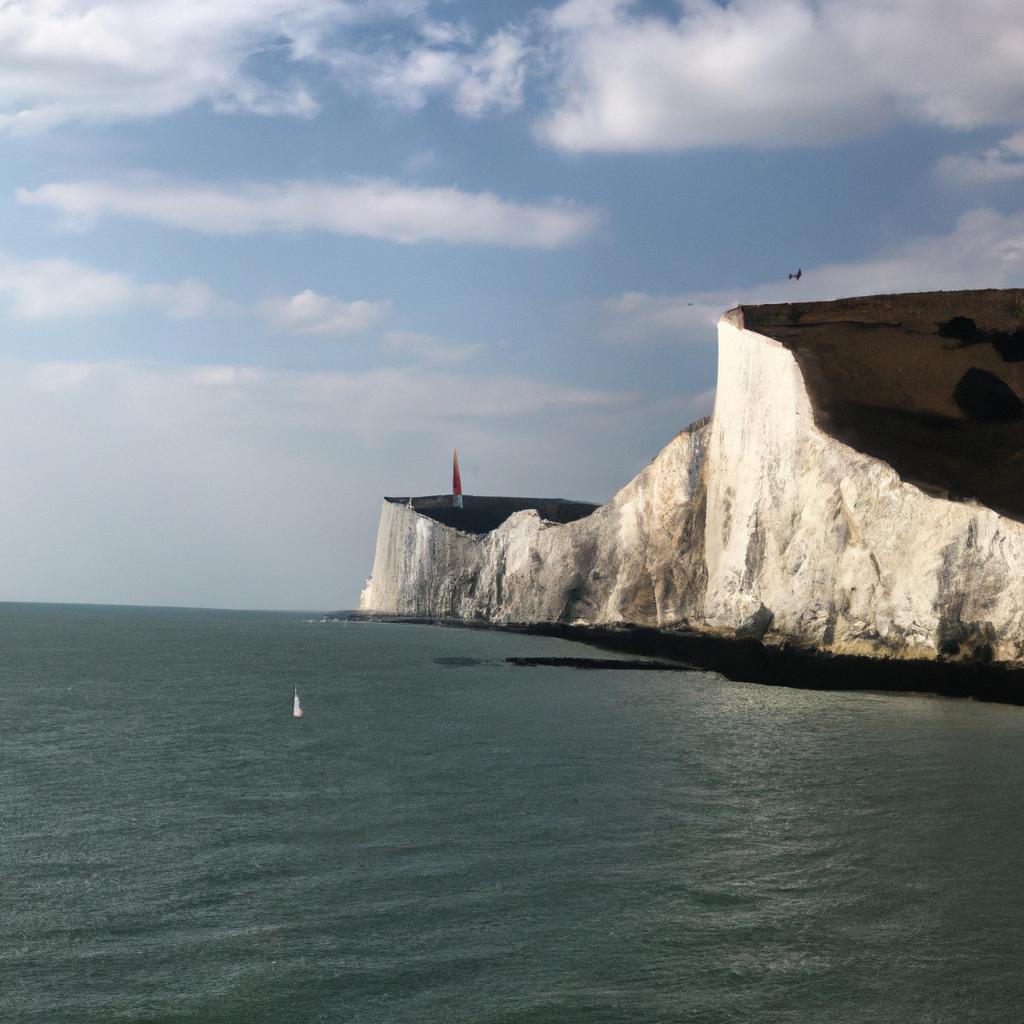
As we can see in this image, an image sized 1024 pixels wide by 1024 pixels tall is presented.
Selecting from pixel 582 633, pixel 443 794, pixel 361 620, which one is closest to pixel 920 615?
pixel 443 794

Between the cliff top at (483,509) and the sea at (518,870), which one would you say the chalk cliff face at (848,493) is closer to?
the sea at (518,870)

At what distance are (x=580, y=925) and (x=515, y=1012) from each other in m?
2.05

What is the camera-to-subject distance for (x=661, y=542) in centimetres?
5750

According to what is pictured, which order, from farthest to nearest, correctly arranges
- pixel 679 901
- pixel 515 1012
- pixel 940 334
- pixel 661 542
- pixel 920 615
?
pixel 661 542 → pixel 940 334 → pixel 920 615 → pixel 679 901 → pixel 515 1012

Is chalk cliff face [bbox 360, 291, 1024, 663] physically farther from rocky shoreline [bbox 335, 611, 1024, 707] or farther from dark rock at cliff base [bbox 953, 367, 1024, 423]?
rocky shoreline [bbox 335, 611, 1024, 707]

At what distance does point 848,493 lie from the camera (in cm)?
3444

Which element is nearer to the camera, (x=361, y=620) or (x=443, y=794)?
(x=443, y=794)

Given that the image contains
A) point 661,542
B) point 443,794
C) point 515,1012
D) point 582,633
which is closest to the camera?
point 515,1012

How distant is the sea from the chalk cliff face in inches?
204

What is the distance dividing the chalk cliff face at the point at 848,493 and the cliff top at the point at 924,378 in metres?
0.09

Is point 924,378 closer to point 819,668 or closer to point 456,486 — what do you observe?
point 819,668

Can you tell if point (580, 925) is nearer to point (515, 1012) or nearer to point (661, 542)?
point (515, 1012)

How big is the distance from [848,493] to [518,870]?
24.7m

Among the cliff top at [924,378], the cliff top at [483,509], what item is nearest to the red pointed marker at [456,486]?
the cliff top at [483,509]
